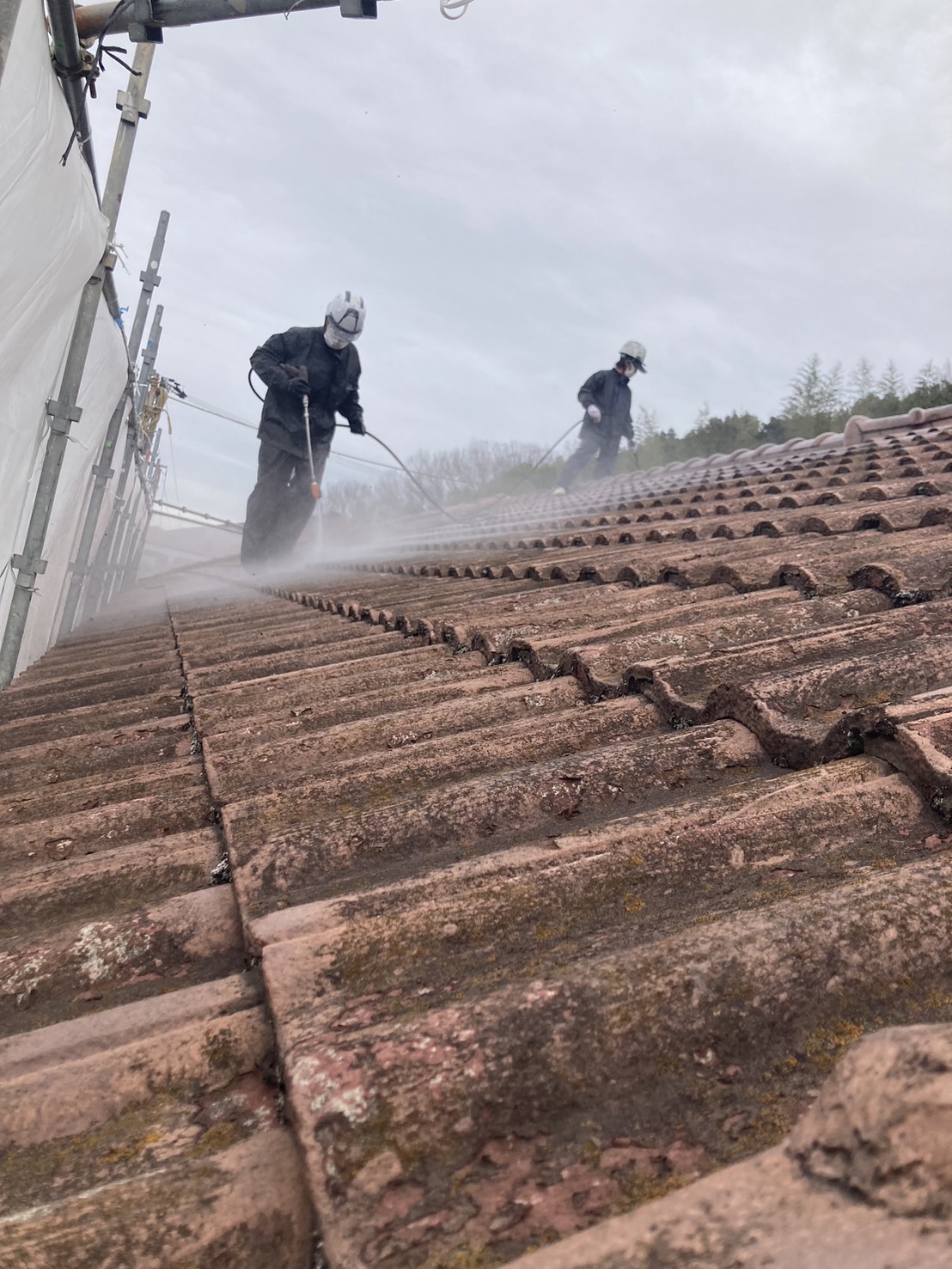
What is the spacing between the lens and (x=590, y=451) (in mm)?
13508

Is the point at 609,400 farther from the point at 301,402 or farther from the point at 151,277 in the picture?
the point at 151,277

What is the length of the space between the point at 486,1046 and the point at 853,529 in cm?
295

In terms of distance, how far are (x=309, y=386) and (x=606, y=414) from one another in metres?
5.70

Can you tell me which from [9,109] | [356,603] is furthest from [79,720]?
→ [9,109]

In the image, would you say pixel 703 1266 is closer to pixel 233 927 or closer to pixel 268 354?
pixel 233 927

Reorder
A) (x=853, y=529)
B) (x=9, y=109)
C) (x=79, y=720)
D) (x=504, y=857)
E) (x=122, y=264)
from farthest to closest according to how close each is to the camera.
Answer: (x=122, y=264), (x=853, y=529), (x=79, y=720), (x=9, y=109), (x=504, y=857)

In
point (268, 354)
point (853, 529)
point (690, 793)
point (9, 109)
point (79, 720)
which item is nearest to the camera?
point (690, 793)

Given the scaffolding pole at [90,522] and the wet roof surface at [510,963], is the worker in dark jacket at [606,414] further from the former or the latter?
the wet roof surface at [510,963]

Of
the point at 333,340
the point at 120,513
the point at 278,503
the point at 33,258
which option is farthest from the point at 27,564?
the point at 120,513

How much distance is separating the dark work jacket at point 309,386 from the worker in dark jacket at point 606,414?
14.0 ft

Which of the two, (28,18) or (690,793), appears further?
(28,18)

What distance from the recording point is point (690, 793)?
1425 mm

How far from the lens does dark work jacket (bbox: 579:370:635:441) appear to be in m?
12.9

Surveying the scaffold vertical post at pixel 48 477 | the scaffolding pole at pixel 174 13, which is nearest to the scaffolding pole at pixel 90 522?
the scaffold vertical post at pixel 48 477
